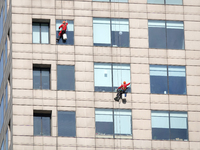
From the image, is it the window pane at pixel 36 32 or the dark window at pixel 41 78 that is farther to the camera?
the window pane at pixel 36 32

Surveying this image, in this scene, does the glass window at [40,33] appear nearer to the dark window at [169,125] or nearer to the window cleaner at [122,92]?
the window cleaner at [122,92]

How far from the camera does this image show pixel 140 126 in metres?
80.7

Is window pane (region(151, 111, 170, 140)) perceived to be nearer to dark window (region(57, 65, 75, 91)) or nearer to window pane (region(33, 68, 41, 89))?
dark window (region(57, 65, 75, 91))

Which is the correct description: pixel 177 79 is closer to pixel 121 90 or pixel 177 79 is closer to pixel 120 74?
pixel 120 74

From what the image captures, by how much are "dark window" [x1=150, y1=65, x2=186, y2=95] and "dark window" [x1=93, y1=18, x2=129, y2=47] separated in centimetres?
387

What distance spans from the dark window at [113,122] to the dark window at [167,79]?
393cm

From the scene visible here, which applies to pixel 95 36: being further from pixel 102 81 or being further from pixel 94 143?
pixel 94 143

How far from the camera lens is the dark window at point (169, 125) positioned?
8112 cm

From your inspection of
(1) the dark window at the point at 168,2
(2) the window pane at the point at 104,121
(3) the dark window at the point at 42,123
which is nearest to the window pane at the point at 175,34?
(1) the dark window at the point at 168,2

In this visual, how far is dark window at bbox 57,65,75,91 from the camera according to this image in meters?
80.5

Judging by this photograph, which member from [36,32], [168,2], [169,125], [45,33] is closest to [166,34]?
[168,2]

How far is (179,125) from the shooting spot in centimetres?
8188

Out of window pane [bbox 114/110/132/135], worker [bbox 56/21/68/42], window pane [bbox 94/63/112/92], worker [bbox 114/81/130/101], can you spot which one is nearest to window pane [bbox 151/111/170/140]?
window pane [bbox 114/110/132/135]

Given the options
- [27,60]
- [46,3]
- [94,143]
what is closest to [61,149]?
[94,143]
